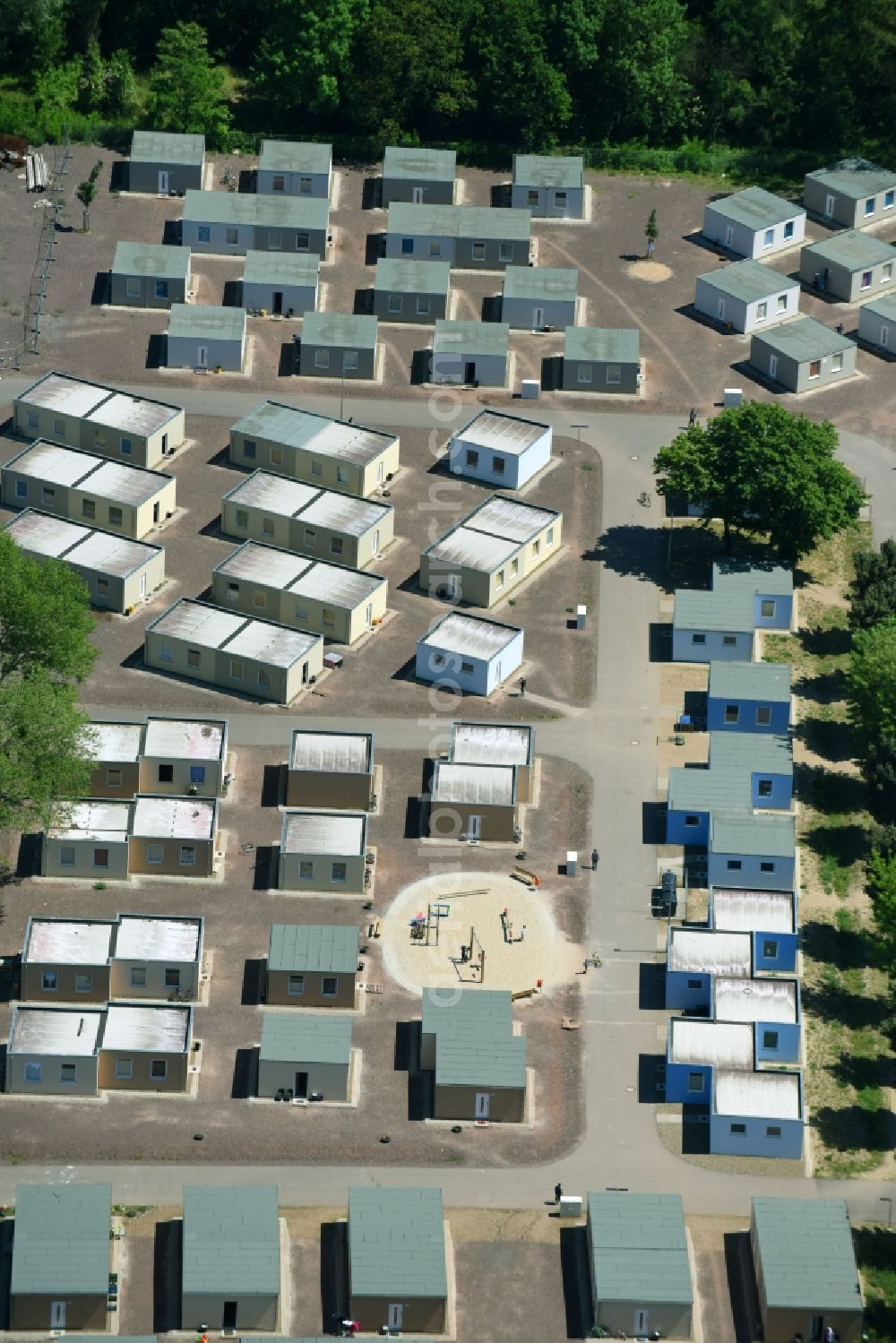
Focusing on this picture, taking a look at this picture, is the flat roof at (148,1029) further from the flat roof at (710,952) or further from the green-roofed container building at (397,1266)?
the flat roof at (710,952)

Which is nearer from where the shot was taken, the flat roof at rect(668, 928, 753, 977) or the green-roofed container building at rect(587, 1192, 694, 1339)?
the green-roofed container building at rect(587, 1192, 694, 1339)

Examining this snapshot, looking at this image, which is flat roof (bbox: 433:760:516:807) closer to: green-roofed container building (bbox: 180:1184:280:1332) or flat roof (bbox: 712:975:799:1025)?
flat roof (bbox: 712:975:799:1025)

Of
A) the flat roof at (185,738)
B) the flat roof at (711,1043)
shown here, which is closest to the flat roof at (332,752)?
the flat roof at (185,738)

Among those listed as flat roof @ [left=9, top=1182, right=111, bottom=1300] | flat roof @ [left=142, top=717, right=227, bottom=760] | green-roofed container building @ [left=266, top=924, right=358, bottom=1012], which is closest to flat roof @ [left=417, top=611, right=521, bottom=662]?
flat roof @ [left=142, top=717, right=227, bottom=760]

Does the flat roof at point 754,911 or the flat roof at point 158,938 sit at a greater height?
the flat roof at point 754,911

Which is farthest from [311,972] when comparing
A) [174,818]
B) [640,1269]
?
[640,1269]
